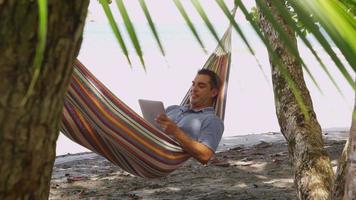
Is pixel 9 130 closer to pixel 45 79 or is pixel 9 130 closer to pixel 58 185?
pixel 45 79

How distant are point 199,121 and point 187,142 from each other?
0.31 m

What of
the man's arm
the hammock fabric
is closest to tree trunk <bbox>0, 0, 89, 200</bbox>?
the hammock fabric

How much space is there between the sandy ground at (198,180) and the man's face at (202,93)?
74 cm

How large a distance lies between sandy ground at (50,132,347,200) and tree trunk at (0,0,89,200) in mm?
3051

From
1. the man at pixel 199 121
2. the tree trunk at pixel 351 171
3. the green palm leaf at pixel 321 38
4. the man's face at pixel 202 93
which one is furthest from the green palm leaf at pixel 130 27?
the man's face at pixel 202 93

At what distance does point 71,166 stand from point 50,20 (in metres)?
4.70

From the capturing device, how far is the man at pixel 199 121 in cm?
286

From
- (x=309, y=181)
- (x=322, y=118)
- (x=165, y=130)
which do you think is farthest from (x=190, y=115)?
(x=322, y=118)

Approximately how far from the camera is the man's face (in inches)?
130

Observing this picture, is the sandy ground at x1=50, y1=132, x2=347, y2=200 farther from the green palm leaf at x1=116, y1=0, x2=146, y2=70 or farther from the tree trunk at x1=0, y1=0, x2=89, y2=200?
the green palm leaf at x1=116, y1=0, x2=146, y2=70

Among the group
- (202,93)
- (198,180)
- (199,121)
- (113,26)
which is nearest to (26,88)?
(113,26)

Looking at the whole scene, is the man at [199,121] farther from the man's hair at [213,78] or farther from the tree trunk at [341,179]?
the tree trunk at [341,179]

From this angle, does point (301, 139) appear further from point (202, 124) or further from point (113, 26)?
point (113, 26)

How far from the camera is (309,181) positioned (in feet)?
7.89
